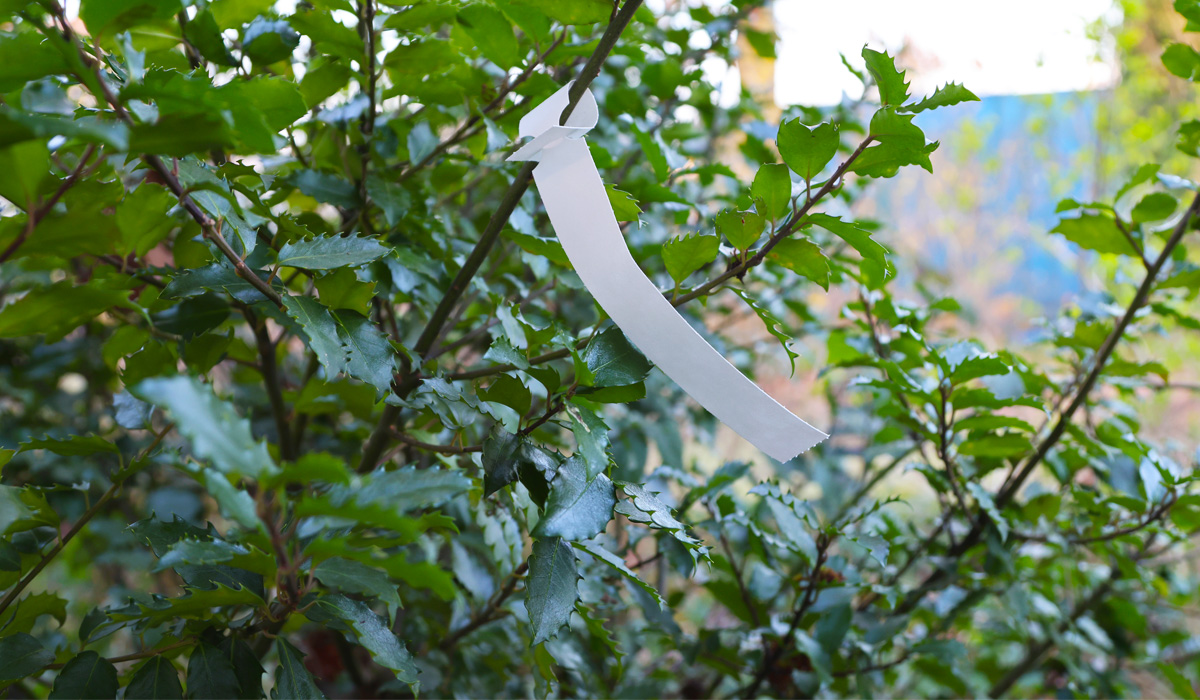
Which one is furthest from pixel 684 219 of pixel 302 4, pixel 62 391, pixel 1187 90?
pixel 1187 90

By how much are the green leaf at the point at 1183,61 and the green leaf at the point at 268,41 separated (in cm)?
74

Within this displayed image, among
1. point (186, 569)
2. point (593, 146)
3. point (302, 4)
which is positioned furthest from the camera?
point (302, 4)

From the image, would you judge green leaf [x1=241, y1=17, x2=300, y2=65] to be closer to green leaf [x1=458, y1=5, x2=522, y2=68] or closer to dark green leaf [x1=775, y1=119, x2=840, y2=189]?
green leaf [x1=458, y1=5, x2=522, y2=68]

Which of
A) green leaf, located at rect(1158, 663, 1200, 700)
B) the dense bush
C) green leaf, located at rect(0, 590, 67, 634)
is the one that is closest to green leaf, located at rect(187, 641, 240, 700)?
the dense bush

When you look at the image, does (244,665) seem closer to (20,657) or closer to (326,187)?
(20,657)

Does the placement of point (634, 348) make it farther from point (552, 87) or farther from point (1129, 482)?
point (1129, 482)

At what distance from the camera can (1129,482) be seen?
31.5 inches

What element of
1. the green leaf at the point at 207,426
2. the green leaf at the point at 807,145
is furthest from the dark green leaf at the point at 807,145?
the green leaf at the point at 207,426

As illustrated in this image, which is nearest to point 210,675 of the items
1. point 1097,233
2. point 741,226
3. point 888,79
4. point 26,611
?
point 26,611

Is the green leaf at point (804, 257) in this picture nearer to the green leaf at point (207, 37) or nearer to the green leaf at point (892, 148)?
the green leaf at point (892, 148)

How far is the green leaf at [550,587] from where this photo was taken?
0.40 m

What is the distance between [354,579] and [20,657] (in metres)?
0.23

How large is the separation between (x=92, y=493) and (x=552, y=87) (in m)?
0.88

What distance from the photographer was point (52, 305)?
401mm
